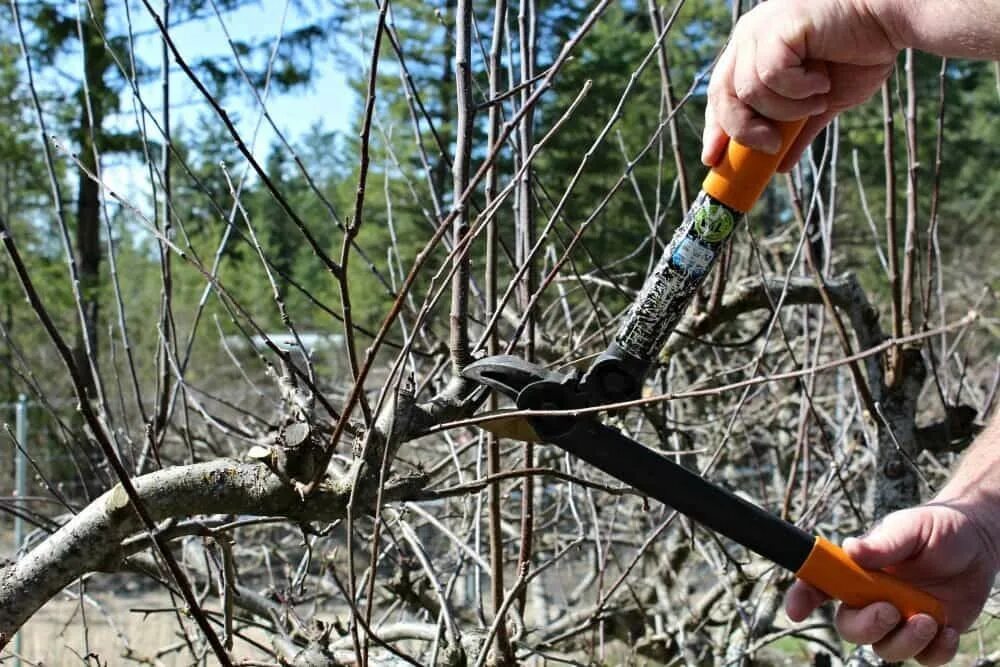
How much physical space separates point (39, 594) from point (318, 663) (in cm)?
56

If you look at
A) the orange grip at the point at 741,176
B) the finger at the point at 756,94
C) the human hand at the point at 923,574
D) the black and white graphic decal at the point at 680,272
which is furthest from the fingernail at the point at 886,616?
the finger at the point at 756,94

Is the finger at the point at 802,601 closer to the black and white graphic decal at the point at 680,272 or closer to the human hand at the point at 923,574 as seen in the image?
the human hand at the point at 923,574

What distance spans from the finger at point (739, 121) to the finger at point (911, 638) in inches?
28.0

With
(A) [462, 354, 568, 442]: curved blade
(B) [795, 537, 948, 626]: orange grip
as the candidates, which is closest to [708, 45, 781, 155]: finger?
(A) [462, 354, 568, 442]: curved blade

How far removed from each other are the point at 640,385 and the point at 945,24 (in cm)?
64

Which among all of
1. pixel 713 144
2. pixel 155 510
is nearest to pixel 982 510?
pixel 713 144

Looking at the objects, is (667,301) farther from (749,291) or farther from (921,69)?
(921,69)

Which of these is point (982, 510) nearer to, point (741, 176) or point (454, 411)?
point (741, 176)

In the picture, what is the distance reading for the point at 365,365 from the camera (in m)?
1.20

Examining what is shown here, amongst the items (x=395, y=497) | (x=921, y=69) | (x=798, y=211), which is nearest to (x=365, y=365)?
(x=395, y=497)

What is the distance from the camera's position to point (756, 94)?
1.35 metres

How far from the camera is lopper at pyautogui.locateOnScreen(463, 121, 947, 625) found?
1.35 meters

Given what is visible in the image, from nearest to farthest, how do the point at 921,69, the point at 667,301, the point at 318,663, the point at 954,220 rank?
the point at 667,301 → the point at 318,663 → the point at 921,69 → the point at 954,220

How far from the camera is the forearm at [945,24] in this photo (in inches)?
49.0
